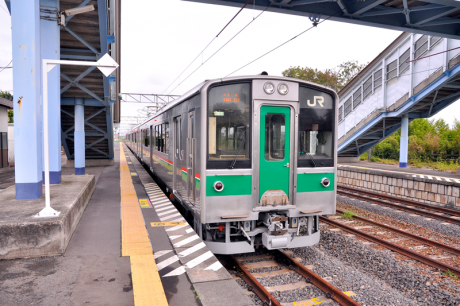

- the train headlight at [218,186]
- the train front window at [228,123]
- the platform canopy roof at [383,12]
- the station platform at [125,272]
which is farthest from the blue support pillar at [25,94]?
the platform canopy roof at [383,12]

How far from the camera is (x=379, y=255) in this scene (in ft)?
19.6

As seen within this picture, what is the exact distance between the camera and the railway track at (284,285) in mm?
4205

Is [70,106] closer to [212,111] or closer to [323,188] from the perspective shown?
[212,111]

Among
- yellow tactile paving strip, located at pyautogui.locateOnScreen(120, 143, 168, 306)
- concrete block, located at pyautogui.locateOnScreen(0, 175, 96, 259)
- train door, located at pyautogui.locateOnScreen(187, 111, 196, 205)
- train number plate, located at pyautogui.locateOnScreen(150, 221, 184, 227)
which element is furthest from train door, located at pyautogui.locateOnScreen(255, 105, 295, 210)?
concrete block, located at pyautogui.locateOnScreen(0, 175, 96, 259)

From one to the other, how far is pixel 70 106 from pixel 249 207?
12095 mm

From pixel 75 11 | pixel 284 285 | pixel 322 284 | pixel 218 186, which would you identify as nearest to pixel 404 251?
pixel 322 284

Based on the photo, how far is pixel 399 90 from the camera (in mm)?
16594

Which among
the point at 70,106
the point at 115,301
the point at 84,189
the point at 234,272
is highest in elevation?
the point at 70,106

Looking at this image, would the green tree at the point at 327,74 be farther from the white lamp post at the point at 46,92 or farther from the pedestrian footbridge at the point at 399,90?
the white lamp post at the point at 46,92

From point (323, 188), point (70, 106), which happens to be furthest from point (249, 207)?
point (70, 106)

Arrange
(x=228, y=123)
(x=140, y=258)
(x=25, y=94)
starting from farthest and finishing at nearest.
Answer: (x=25, y=94) → (x=228, y=123) → (x=140, y=258)

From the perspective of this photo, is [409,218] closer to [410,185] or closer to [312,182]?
[410,185]

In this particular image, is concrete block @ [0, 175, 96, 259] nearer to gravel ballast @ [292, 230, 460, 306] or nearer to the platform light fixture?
gravel ballast @ [292, 230, 460, 306]

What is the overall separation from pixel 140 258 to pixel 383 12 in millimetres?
9902
